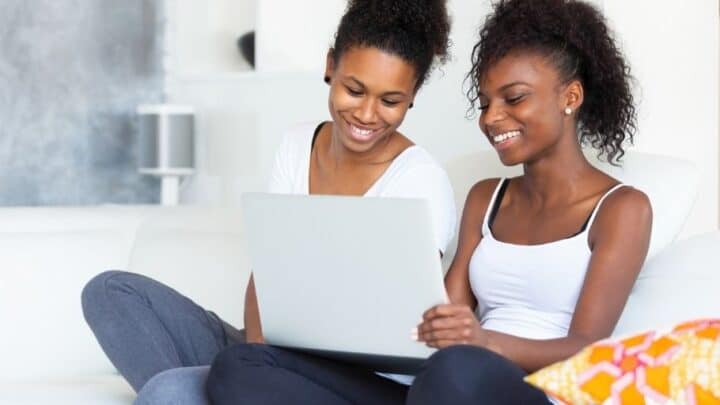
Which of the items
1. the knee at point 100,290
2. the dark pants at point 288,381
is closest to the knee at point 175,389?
the dark pants at point 288,381

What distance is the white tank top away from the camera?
189cm

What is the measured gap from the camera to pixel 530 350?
5.68 ft

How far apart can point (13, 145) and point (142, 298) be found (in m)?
2.37

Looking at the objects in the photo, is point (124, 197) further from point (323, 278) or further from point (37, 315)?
point (323, 278)

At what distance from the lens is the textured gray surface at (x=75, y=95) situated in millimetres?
4238

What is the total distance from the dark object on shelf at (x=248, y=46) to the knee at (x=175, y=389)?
269cm

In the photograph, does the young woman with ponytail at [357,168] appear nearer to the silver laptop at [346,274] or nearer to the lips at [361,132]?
the lips at [361,132]

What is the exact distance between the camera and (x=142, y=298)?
203cm

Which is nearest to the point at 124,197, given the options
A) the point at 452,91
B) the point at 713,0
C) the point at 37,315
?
the point at 452,91

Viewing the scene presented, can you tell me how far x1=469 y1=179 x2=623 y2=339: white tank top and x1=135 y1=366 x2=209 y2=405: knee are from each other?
0.44 meters

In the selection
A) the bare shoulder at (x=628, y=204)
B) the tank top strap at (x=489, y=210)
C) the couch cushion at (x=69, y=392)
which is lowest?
the couch cushion at (x=69, y=392)

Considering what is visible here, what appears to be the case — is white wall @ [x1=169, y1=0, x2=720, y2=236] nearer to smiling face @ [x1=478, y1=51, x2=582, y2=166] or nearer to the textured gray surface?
the textured gray surface

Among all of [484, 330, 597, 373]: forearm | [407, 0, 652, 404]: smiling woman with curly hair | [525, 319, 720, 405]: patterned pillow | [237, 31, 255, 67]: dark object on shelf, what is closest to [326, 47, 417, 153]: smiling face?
[407, 0, 652, 404]: smiling woman with curly hair

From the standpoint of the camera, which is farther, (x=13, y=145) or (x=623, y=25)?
(x=13, y=145)
